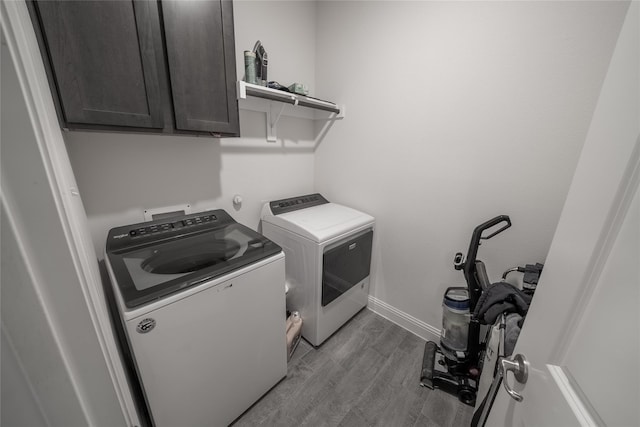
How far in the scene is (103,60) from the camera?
895 mm

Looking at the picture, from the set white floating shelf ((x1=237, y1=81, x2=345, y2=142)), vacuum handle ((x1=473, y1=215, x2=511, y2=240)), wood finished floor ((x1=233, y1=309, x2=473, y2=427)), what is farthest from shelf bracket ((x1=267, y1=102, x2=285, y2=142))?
wood finished floor ((x1=233, y1=309, x2=473, y2=427))

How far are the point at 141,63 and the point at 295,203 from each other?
1.29m

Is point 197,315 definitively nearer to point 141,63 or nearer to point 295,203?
point 141,63

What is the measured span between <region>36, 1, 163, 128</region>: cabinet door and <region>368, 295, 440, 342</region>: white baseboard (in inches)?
82.0

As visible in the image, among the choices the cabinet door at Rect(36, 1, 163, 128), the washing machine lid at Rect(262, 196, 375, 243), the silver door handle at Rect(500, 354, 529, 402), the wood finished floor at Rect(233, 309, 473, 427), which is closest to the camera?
the silver door handle at Rect(500, 354, 529, 402)

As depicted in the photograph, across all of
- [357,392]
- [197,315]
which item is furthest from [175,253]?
[357,392]

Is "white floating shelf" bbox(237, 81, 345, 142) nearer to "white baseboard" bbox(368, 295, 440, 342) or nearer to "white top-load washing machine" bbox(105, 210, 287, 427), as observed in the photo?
"white top-load washing machine" bbox(105, 210, 287, 427)

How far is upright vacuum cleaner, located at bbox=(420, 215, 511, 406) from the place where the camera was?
1.32 meters

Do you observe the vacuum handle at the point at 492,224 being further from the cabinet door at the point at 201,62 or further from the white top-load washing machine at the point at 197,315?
the cabinet door at the point at 201,62

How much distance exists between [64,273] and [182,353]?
791mm

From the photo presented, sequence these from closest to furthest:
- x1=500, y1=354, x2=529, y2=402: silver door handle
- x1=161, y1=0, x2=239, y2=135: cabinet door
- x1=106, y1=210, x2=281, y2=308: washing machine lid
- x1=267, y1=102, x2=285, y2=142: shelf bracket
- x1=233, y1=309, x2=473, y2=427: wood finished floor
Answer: x1=500, y1=354, x2=529, y2=402: silver door handle < x1=106, y1=210, x2=281, y2=308: washing machine lid < x1=161, y1=0, x2=239, y2=135: cabinet door < x1=233, y1=309, x2=473, y2=427: wood finished floor < x1=267, y1=102, x2=285, y2=142: shelf bracket

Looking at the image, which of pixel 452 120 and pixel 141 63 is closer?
pixel 141 63

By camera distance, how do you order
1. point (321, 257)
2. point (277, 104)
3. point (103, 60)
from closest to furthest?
point (103, 60)
point (321, 257)
point (277, 104)

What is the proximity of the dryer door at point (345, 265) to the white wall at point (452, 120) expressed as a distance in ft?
0.63
